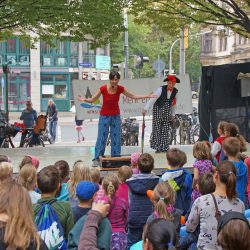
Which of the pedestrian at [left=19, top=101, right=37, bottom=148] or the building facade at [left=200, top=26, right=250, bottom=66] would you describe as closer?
the pedestrian at [left=19, top=101, right=37, bottom=148]

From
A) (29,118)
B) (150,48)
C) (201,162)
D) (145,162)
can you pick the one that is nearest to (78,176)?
(145,162)

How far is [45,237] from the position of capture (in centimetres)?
409

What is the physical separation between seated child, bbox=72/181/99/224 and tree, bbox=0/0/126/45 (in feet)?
32.4

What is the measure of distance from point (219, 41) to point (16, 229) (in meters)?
59.5

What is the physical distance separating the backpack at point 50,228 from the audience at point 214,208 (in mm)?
1266

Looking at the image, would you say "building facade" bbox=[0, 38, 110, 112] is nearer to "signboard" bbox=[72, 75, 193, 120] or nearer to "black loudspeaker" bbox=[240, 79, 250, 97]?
"signboard" bbox=[72, 75, 193, 120]

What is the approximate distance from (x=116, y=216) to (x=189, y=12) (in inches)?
468

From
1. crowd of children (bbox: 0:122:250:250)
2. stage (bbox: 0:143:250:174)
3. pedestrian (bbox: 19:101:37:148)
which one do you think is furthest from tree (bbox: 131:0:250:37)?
crowd of children (bbox: 0:122:250:250)

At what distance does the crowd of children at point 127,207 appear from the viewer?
3.16m

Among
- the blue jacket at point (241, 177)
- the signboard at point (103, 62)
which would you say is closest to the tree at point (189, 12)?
the blue jacket at point (241, 177)

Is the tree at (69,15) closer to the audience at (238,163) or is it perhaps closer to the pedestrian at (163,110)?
the pedestrian at (163,110)

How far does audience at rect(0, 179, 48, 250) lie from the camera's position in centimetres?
307

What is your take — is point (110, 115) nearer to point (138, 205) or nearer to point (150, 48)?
point (138, 205)

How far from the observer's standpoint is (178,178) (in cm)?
620
